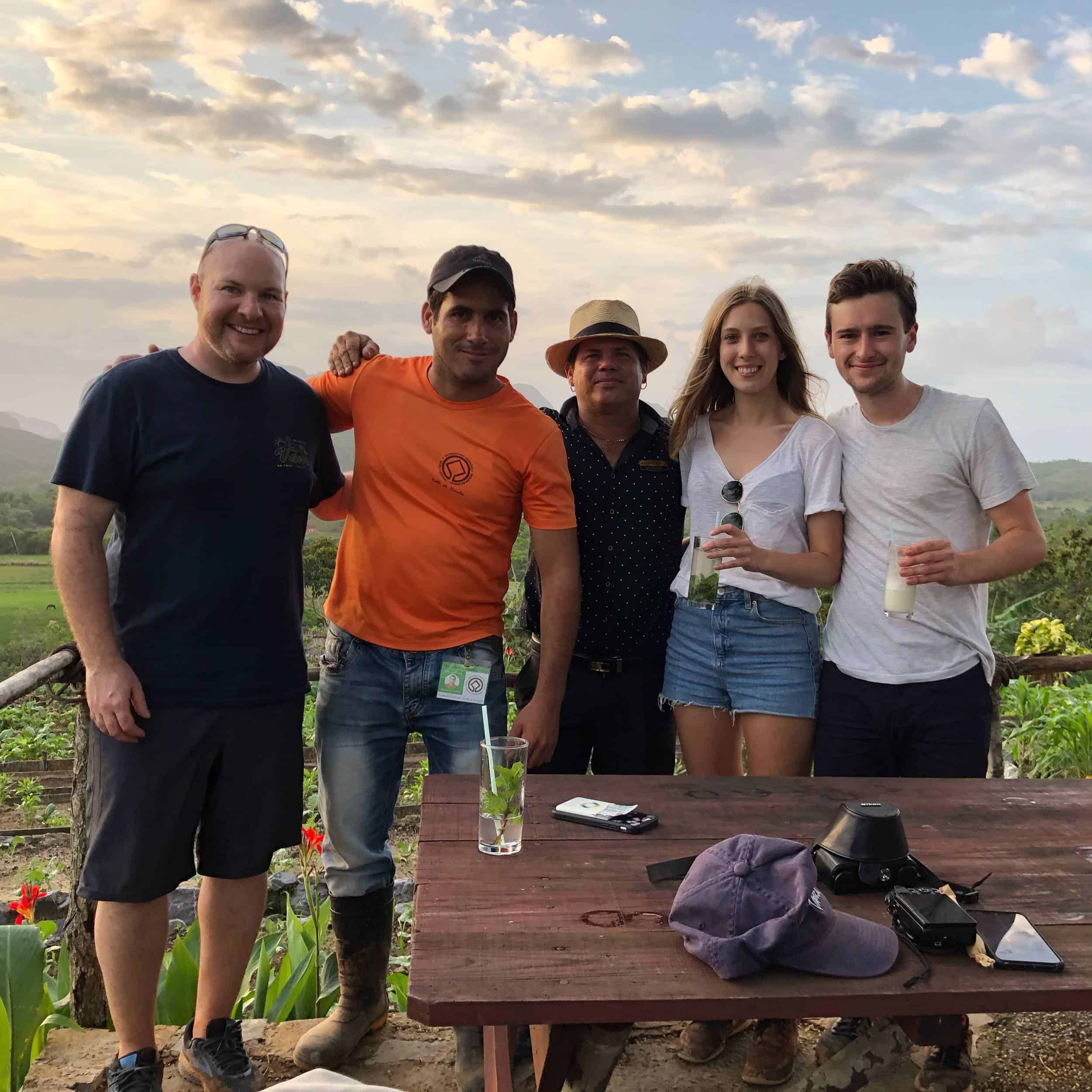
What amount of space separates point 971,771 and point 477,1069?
59.4 inches

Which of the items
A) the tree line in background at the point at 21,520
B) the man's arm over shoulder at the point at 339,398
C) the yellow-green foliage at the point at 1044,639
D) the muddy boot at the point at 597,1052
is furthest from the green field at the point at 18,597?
the muddy boot at the point at 597,1052

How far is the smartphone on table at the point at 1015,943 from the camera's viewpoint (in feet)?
5.39

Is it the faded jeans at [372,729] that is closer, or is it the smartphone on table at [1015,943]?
the smartphone on table at [1015,943]

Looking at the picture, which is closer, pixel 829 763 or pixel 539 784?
pixel 539 784

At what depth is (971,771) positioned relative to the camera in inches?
111

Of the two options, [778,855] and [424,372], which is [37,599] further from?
[778,855]

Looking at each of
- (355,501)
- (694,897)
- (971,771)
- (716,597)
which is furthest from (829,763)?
(355,501)

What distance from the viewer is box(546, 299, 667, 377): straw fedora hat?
314cm

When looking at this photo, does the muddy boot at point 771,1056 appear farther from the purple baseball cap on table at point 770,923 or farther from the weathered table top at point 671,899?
the purple baseball cap on table at point 770,923

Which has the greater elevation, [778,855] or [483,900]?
[778,855]

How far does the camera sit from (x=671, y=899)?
1824mm

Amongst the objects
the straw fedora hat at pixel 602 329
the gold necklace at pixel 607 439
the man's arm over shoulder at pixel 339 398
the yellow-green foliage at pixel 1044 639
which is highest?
the straw fedora hat at pixel 602 329

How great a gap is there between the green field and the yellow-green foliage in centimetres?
1367

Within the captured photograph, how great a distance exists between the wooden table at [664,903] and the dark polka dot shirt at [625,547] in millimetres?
663
